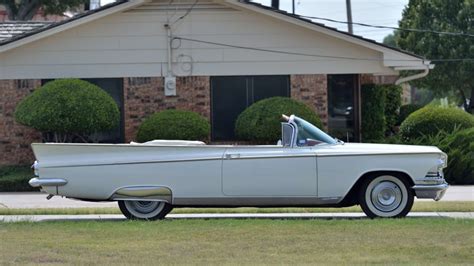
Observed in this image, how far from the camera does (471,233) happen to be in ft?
36.0

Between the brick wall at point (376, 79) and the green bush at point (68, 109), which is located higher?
the brick wall at point (376, 79)

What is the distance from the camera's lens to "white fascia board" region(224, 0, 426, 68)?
22859mm

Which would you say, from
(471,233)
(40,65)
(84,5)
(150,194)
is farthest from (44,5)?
(471,233)

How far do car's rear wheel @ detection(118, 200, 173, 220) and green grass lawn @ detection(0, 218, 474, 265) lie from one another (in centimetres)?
48

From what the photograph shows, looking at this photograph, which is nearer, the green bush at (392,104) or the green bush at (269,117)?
the green bush at (269,117)

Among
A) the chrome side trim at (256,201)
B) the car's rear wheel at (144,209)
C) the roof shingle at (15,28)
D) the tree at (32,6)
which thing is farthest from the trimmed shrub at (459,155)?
the tree at (32,6)

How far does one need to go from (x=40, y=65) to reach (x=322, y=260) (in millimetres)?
15523

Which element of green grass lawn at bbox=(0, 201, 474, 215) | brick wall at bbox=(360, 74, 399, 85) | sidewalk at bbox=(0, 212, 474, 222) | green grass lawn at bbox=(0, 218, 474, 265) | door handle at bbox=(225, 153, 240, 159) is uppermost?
brick wall at bbox=(360, 74, 399, 85)

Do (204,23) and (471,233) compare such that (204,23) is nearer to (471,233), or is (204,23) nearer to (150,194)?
(150,194)

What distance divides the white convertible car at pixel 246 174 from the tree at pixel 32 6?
3222cm

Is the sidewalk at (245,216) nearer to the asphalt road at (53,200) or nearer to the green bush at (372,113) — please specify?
the asphalt road at (53,200)

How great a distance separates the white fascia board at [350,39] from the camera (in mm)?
22859

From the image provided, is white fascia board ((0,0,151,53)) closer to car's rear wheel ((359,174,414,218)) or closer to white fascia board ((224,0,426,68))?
white fascia board ((224,0,426,68))


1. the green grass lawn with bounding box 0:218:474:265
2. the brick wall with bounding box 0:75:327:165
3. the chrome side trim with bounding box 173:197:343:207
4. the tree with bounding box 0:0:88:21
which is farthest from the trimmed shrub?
the tree with bounding box 0:0:88:21
